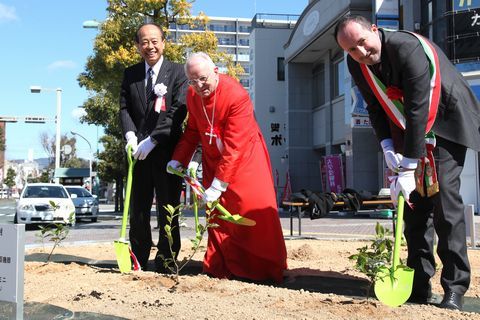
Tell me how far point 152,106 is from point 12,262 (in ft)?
6.43

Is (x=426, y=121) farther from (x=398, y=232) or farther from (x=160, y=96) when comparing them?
(x=160, y=96)

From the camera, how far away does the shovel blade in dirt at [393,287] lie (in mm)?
2715

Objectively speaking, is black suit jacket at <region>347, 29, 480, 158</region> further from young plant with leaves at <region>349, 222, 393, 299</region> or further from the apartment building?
the apartment building

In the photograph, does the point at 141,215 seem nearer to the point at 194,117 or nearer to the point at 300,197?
the point at 194,117

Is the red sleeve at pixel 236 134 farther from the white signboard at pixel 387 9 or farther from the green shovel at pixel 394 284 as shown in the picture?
the white signboard at pixel 387 9

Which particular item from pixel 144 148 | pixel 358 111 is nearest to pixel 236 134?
pixel 144 148

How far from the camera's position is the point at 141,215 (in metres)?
4.19

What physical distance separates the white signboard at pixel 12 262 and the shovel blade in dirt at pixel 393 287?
1759 mm

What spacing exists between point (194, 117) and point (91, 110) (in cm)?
1975

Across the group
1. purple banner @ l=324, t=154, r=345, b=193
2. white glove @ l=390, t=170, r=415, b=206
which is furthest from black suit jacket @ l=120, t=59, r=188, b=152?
purple banner @ l=324, t=154, r=345, b=193

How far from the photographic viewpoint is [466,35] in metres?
15.9

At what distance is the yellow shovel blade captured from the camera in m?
3.83

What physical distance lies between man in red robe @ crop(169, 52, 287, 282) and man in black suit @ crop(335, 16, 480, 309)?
0.94m

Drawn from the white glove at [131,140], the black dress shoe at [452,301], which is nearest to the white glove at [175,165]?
the white glove at [131,140]
